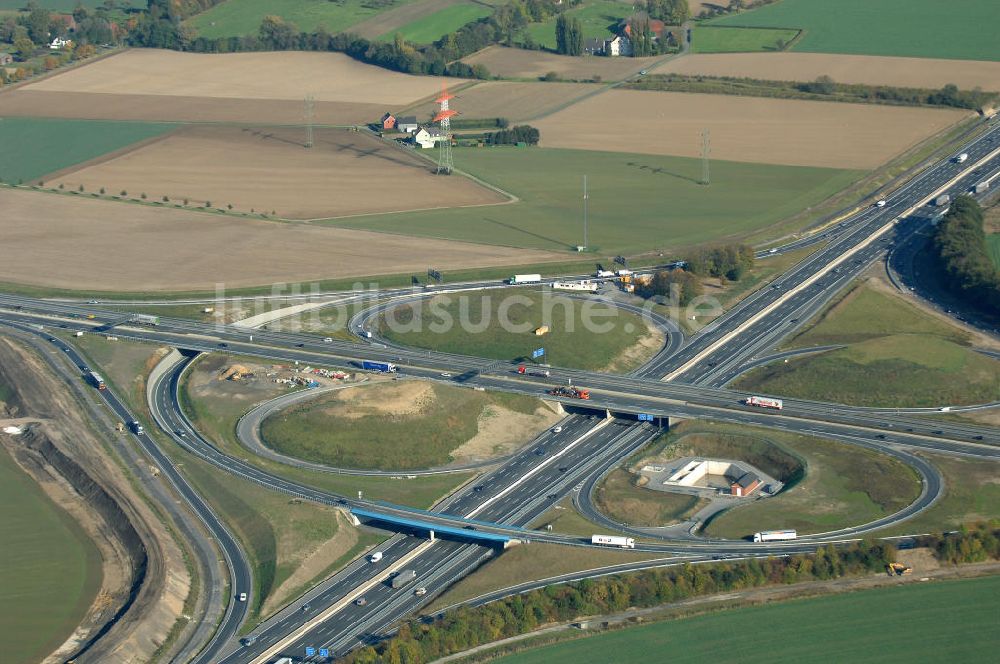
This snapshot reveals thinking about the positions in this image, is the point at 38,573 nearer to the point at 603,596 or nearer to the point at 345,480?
the point at 345,480

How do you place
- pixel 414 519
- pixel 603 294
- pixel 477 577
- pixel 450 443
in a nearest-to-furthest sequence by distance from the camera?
pixel 477 577 → pixel 414 519 → pixel 450 443 → pixel 603 294

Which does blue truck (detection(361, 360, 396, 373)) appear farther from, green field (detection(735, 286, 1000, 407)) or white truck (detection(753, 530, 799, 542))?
white truck (detection(753, 530, 799, 542))

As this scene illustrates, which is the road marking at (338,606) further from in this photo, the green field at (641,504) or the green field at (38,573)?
the green field at (38,573)

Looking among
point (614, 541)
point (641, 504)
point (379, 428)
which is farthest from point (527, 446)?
point (614, 541)

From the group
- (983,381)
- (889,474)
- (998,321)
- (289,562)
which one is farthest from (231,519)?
(998,321)

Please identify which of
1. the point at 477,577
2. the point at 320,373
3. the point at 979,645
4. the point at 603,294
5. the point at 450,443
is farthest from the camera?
the point at 603,294

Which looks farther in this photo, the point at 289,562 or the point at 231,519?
the point at 231,519

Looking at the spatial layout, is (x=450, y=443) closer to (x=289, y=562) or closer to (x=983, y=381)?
(x=289, y=562)
